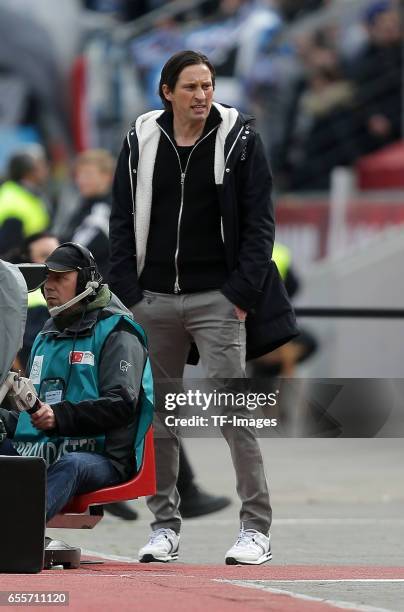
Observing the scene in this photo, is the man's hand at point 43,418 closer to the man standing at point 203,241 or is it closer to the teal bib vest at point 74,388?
the teal bib vest at point 74,388

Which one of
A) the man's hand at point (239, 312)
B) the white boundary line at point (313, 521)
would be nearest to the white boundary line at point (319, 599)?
the man's hand at point (239, 312)

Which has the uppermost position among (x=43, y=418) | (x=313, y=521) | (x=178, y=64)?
(x=178, y=64)

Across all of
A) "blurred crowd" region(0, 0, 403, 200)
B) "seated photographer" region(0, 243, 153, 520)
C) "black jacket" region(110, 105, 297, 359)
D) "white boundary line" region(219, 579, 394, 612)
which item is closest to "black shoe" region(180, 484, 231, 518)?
"black jacket" region(110, 105, 297, 359)

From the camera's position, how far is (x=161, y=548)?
8047 mm

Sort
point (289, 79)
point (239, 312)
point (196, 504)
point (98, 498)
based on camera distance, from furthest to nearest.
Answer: point (289, 79), point (196, 504), point (239, 312), point (98, 498)

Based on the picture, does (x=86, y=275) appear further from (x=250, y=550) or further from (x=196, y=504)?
(x=196, y=504)

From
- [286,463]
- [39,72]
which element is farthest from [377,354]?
[39,72]

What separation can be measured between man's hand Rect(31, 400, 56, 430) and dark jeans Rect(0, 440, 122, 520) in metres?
0.17

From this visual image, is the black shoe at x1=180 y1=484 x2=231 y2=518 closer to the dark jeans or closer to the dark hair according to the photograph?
the dark jeans

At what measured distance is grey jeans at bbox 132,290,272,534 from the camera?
8000 millimetres

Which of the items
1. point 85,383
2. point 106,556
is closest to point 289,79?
point 106,556

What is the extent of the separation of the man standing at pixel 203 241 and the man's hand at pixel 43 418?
1022 mm

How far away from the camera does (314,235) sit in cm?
1681

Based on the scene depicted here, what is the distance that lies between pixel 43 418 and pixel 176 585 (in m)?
0.93
